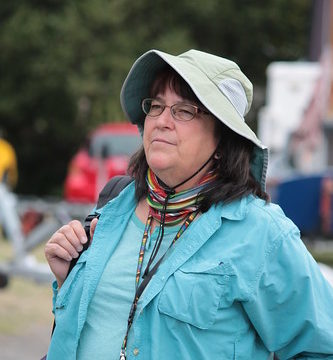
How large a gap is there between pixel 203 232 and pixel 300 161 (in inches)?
451

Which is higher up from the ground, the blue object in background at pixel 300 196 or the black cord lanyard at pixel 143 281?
the black cord lanyard at pixel 143 281

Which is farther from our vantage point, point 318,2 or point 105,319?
point 318,2

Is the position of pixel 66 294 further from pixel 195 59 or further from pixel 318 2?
pixel 318 2

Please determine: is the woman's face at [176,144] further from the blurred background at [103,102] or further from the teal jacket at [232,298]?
the blurred background at [103,102]

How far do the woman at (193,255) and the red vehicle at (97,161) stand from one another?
11575mm

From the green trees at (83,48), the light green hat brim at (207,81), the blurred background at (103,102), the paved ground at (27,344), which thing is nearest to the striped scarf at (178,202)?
the light green hat brim at (207,81)

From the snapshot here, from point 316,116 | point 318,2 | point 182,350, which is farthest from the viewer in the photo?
point 318,2

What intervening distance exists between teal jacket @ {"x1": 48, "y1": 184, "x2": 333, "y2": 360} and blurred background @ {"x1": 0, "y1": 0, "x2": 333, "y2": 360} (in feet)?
14.7

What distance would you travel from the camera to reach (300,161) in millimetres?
13555

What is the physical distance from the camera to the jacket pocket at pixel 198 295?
219cm

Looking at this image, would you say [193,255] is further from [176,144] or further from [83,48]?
[83,48]

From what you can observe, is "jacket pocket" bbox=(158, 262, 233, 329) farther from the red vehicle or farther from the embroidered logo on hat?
the red vehicle

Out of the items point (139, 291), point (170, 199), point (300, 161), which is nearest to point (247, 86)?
point (170, 199)

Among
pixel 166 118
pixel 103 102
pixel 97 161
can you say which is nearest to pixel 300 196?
pixel 97 161
